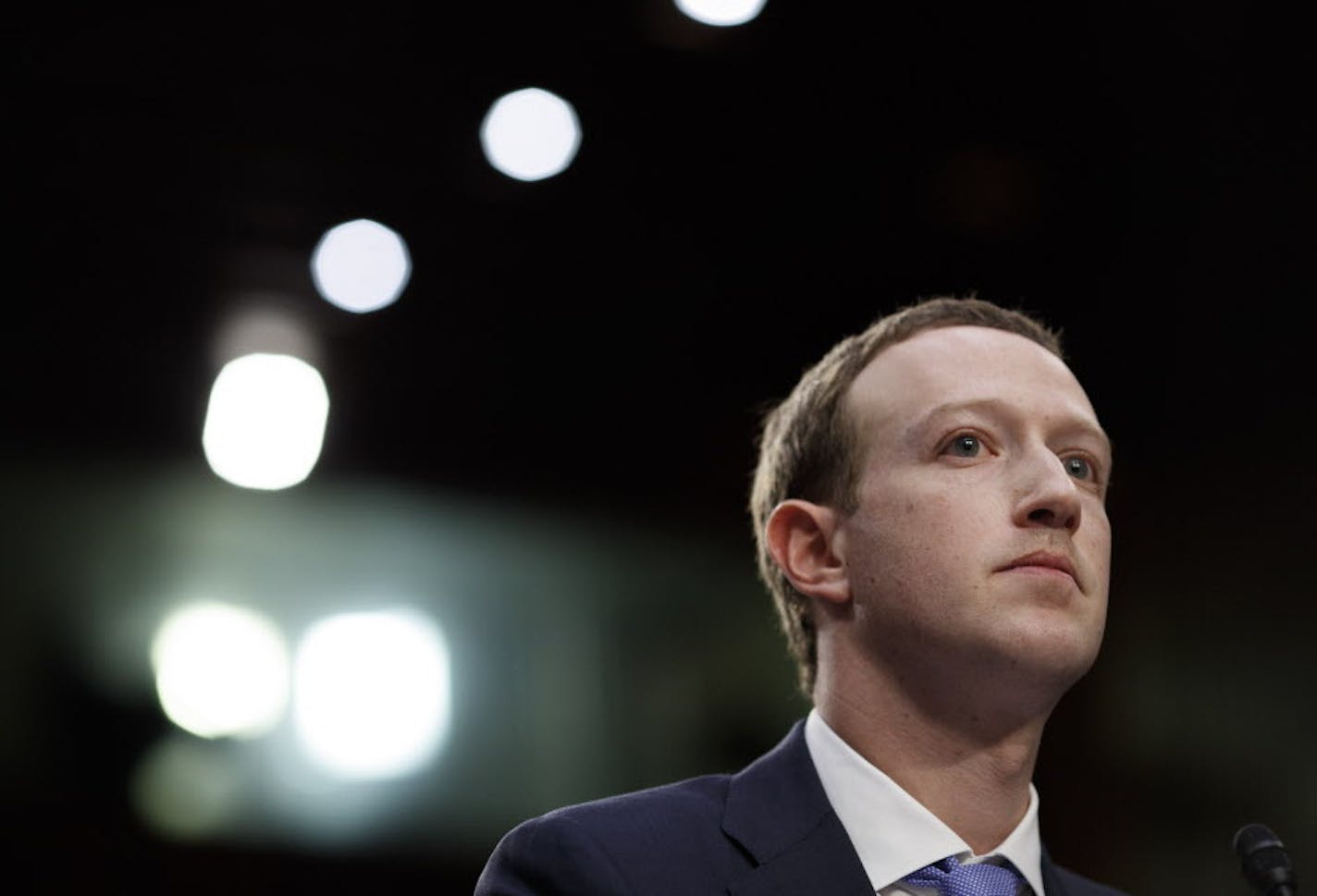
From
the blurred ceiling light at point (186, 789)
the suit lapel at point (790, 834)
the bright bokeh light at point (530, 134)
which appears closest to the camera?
the suit lapel at point (790, 834)

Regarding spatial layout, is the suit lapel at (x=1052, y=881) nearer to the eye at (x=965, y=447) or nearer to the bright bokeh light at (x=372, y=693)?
the eye at (x=965, y=447)

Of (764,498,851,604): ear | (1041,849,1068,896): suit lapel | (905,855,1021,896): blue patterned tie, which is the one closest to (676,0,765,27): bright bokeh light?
(764,498,851,604): ear

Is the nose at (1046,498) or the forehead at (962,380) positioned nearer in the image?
the nose at (1046,498)

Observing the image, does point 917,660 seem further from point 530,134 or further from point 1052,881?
point 530,134

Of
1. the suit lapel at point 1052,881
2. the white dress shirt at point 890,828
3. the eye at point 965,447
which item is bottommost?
the suit lapel at point 1052,881

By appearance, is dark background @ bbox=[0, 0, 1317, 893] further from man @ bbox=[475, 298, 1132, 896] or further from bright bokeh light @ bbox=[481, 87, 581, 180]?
man @ bbox=[475, 298, 1132, 896]

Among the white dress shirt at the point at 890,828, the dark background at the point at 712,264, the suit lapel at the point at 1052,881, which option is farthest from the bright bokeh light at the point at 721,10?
the suit lapel at the point at 1052,881

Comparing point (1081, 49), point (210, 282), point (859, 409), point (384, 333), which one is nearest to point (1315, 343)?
point (1081, 49)

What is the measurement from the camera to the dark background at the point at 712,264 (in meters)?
3.62

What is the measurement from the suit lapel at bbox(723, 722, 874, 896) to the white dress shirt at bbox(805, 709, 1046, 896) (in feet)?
0.09

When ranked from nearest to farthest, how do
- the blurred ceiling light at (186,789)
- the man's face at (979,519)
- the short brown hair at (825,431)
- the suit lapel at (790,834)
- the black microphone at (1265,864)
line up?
the black microphone at (1265,864) → the suit lapel at (790,834) → the man's face at (979,519) → the short brown hair at (825,431) → the blurred ceiling light at (186,789)

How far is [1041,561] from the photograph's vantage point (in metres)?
1.88

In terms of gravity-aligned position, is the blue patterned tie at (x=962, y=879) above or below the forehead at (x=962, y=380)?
below

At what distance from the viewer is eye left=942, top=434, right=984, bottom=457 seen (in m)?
2.00
